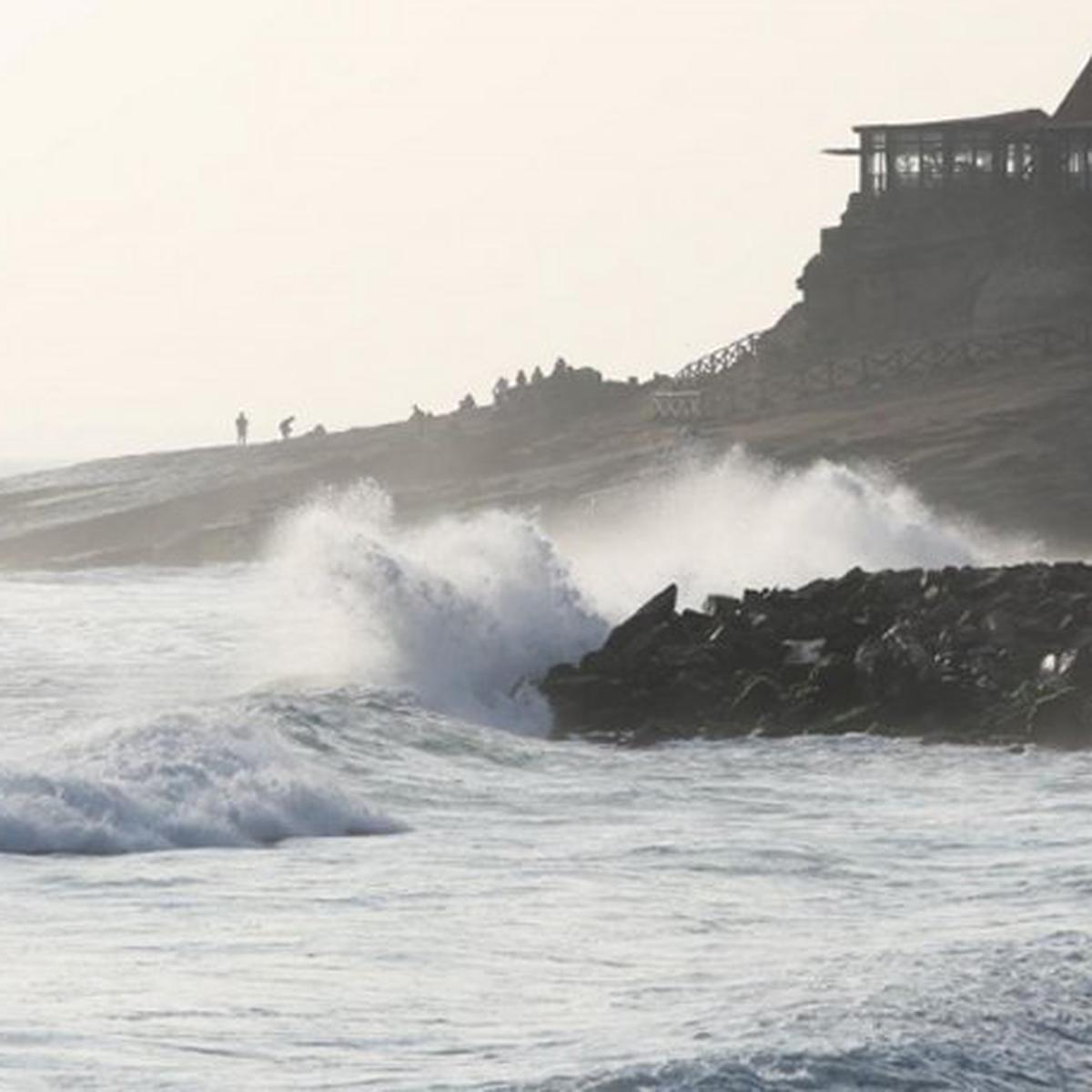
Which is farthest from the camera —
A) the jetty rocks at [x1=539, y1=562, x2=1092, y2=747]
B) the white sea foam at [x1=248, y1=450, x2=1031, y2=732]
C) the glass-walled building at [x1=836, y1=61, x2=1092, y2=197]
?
the glass-walled building at [x1=836, y1=61, x2=1092, y2=197]

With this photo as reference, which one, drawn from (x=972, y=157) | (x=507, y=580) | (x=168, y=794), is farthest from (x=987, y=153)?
(x=168, y=794)

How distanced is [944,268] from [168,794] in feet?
228

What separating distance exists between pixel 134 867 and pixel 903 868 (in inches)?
221

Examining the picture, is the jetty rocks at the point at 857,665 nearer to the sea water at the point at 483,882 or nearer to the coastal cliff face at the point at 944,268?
the sea water at the point at 483,882

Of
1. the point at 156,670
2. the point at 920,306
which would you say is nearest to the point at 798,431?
the point at 920,306

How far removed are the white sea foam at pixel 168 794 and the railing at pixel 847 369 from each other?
59856mm

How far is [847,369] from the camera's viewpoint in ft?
316

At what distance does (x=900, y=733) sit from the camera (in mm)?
39188

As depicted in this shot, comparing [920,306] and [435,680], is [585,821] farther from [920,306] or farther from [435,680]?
[920,306]

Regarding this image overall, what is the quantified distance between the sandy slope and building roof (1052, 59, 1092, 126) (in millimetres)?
11457

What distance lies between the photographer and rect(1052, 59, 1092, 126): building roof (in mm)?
100938

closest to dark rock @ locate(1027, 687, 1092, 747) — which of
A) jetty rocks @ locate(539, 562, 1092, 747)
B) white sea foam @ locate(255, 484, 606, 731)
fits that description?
jetty rocks @ locate(539, 562, 1092, 747)

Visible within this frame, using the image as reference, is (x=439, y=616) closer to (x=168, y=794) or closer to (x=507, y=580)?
(x=507, y=580)

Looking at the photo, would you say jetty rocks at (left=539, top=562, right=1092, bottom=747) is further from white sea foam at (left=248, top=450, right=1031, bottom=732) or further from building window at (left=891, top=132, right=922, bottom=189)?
building window at (left=891, top=132, right=922, bottom=189)
